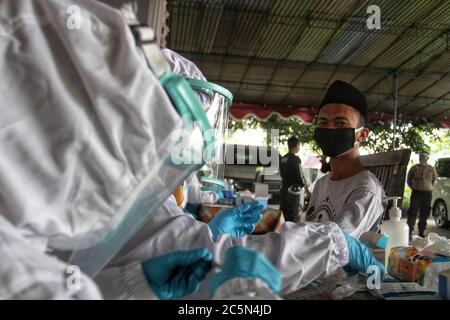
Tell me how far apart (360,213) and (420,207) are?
5690 millimetres

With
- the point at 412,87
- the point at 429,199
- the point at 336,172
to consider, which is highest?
the point at 412,87

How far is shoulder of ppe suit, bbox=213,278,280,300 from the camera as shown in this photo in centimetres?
53

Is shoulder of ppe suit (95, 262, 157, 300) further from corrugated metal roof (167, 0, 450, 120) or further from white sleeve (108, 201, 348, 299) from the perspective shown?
corrugated metal roof (167, 0, 450, 120)

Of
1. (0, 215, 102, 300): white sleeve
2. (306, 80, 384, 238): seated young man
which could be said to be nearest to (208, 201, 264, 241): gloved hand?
(306, 80, 384, 238): seated young man

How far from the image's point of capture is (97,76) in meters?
0.53

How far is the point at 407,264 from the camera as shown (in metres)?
1.21

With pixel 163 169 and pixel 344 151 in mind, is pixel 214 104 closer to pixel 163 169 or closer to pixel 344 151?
pixel 163 169

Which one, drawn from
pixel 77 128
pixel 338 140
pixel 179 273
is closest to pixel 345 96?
pixel 338 140

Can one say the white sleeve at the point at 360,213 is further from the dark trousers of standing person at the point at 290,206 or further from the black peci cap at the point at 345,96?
the dark trousers of standing person at the point at 290,206

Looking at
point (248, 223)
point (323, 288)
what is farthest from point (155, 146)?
point (248, 223)

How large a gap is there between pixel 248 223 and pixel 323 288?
38 centimetres

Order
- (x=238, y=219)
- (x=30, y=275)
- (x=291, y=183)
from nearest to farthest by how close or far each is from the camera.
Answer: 1. (x=30, y=275)
2. (x=238, y=219)
3. (x=291, y=183)

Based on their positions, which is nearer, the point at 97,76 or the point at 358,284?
the point at 97,76
